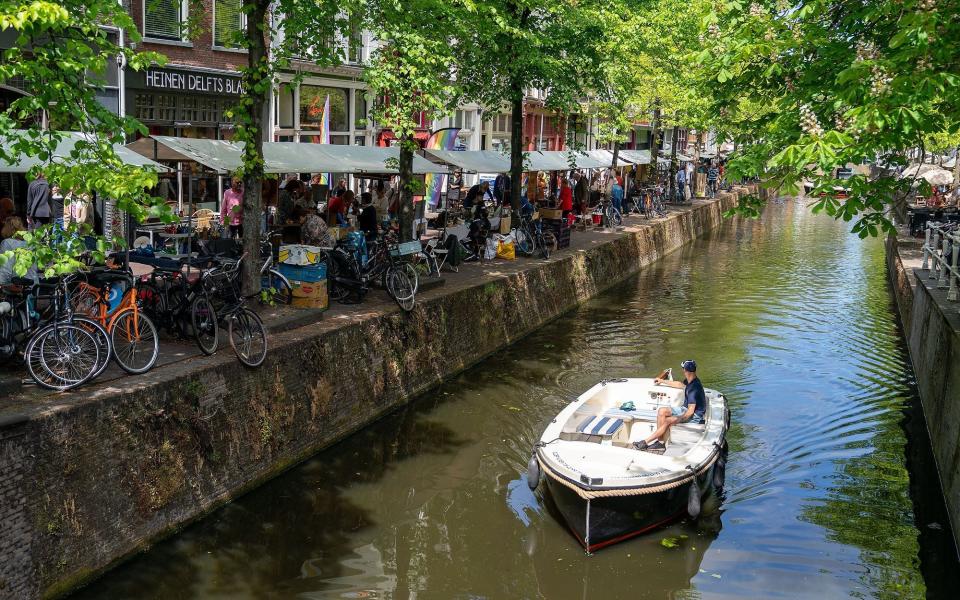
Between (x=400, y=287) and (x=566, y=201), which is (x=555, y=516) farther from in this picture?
(x=566, y=201)

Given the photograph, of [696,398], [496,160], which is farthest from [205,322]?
[496,160]

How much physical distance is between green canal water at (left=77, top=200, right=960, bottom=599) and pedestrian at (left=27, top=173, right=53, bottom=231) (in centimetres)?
628

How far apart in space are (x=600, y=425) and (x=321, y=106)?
65.3 ft

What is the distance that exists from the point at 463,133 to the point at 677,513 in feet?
102

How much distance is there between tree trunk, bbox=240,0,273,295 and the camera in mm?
13805

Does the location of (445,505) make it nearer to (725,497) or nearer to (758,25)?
(725,497)

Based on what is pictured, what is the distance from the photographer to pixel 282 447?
12500 millimetres

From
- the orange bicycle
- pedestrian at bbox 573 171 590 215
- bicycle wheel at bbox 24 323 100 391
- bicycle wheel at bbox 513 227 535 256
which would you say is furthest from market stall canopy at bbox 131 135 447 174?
pedestrian at bbox 573 171 590 215

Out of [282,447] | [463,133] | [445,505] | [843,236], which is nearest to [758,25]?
[445,505]

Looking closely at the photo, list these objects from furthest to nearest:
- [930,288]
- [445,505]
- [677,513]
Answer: [930,288] < [445,505] < [677,513]

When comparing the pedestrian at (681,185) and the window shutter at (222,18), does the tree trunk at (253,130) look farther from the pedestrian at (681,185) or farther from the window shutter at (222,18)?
the pedestrian at (681,185)

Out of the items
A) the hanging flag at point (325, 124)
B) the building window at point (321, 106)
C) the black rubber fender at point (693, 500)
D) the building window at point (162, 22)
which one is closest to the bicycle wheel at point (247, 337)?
the black rubber fender at point (693, 500)

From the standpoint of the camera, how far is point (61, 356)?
9.96 meters

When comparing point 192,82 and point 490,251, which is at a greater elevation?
point 192,82
